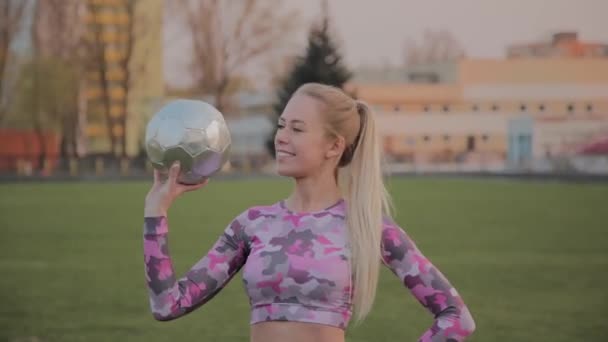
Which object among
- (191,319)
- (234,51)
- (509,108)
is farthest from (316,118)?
(509,108)

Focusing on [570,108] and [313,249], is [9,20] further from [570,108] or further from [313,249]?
[313,249]

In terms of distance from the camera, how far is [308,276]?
145 inches

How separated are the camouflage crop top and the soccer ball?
31 centimetres

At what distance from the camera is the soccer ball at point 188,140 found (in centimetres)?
394

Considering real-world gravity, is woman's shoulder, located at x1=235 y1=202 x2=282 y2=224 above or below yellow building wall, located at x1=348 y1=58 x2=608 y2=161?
above

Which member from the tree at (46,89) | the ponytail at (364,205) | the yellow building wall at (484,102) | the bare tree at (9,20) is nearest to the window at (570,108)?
the yellow building wall at (484,102)

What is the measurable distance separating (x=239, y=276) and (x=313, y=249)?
13919 millimetres

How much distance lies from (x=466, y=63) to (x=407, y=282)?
314ft

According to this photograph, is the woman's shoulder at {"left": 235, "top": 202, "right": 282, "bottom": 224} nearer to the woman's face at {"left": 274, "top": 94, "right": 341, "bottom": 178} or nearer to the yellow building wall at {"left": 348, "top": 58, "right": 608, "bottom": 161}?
the woman's face at {"left": 274, "top": 94, "right": 341, "bottom": 178}

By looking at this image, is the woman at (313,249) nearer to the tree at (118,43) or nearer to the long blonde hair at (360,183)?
the long blonde hair at (360,183)

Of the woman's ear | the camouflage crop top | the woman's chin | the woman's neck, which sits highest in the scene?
the woman's ear

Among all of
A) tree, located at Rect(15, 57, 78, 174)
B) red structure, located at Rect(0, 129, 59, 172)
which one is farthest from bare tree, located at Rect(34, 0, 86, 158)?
red structure, located at Rect(0, 129, 59, 172)

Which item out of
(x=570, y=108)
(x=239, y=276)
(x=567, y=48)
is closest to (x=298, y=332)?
(x=239, y=276)

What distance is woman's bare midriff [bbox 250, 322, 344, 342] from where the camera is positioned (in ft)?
12.2
